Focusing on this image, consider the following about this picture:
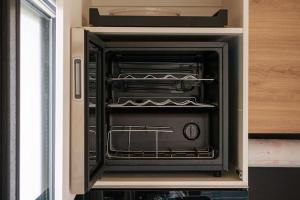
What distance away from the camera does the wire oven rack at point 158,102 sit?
1.60 m

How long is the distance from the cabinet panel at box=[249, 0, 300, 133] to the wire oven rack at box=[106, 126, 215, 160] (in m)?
Answer: 0.28

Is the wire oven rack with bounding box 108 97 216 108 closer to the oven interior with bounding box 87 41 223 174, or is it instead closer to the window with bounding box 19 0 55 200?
the oven interior with bounding box 87 41 223 174

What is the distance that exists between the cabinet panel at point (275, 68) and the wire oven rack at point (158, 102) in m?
0.27

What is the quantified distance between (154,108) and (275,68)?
0.52 metres

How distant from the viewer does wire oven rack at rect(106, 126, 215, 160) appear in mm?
1612

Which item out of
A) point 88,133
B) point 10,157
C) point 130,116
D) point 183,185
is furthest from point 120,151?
point 10,157

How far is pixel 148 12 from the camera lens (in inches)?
63.7

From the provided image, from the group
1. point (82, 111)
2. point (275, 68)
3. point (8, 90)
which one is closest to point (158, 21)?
point (82, 111)

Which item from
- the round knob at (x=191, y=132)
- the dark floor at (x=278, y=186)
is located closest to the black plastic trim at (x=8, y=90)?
the round knob at (x=191, y=132)

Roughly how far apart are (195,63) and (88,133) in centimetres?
64

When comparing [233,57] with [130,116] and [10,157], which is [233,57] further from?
[10,157]

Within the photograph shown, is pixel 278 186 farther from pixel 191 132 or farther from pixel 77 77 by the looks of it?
pixel 77 77

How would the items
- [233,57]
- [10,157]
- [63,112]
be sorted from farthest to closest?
[233,57] → [63,112] → [10,157]

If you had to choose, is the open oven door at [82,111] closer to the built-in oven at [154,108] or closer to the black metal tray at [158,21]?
the built-in oven at [154,108]
